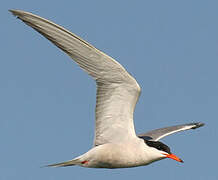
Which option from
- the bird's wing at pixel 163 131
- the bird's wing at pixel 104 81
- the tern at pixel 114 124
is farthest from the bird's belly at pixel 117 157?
the bird's wing at pixel 163 131

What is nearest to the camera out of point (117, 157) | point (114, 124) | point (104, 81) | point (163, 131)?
point (104, 81)

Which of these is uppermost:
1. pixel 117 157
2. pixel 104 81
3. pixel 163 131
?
A: pixel 104 81

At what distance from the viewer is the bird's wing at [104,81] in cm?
684

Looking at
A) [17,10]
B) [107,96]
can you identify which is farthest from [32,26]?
[107,96]

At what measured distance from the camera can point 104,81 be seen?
8.17 metres

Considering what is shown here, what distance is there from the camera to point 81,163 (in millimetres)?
9016

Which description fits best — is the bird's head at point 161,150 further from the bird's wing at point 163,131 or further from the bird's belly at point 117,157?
the bird's wing at point 163,131

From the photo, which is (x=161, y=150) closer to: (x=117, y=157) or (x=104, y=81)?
(x=117, y=157)

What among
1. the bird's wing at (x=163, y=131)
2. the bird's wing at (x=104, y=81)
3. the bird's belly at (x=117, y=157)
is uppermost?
the bird's wing at (x=104, y=81)

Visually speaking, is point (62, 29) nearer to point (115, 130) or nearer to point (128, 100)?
point (128, 100)

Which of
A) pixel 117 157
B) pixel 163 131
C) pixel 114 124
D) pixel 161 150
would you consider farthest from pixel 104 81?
pixel 163 131

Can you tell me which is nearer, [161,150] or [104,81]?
[104,81]

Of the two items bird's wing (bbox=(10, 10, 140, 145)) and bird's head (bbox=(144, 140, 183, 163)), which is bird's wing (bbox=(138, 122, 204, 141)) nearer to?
bird's head (bbox=(144, 140, 183, 163))

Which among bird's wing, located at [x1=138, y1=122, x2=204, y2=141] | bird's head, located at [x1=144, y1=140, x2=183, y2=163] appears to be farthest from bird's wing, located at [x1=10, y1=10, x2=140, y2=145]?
bird's wing, located at [x1=138, y1=122, x2=204, y2=141]
